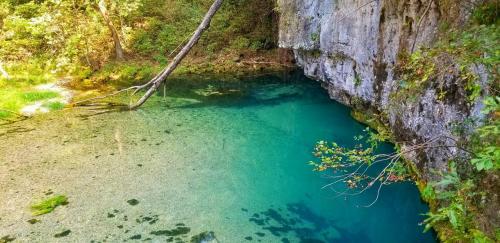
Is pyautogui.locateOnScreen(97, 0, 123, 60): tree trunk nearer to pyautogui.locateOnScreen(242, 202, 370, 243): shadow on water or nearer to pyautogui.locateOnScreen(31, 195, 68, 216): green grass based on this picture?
pyautogui.locateOnScreen(31, 195, 68, 216): green grass

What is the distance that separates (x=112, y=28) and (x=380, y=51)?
53.4 ft

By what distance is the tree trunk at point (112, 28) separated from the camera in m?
18.8

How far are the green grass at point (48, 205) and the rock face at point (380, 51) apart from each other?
687 centimetres

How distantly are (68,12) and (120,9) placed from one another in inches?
103

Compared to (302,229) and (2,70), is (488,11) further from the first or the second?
(2,70)

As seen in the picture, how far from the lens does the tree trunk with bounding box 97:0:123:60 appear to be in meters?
18.8

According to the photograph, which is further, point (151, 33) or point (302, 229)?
point (151, 33)

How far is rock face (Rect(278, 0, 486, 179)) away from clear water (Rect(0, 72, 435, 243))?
1553mm

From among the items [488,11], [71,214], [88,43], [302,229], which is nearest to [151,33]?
[88,43]

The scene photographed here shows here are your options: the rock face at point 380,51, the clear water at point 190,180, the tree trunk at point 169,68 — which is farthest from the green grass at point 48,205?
the rock face at point 380,51

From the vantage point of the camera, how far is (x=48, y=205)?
25.9 feet

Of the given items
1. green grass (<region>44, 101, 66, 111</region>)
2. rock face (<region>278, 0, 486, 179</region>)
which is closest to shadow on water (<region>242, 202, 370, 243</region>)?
rock face (<region>278, 0, 486, 179</region>)

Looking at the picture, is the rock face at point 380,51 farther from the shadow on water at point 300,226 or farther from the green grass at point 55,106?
the green grass at point 55,106

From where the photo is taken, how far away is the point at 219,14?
23031mm
